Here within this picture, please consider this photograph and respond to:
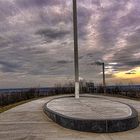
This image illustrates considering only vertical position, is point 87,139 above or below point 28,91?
below

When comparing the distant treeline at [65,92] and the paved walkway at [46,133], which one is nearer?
the paved walkway at [46,133]

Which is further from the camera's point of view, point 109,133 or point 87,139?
point 109,133

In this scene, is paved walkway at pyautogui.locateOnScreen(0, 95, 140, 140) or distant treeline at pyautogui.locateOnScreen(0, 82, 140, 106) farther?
distant treeline at pyautogui.locateOnScreen(0, 82, 140, 106)

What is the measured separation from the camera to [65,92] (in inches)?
1462

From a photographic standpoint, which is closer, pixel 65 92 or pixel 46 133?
pixel 46 133

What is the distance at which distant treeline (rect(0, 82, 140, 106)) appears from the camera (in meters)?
32.5

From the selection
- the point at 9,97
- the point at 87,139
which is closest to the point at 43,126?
the point at 87,139

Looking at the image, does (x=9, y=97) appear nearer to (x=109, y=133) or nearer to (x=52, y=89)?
(x=52, y=89)

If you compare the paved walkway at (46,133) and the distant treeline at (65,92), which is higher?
the distant treeline at (65,92)

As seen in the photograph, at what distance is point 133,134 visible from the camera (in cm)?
912

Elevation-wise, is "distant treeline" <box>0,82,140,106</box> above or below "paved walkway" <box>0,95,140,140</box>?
above

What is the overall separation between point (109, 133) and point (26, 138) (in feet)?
8.31

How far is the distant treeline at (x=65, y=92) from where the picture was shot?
32531mm

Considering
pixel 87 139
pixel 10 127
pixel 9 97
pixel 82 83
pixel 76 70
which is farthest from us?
pixel 82 83
